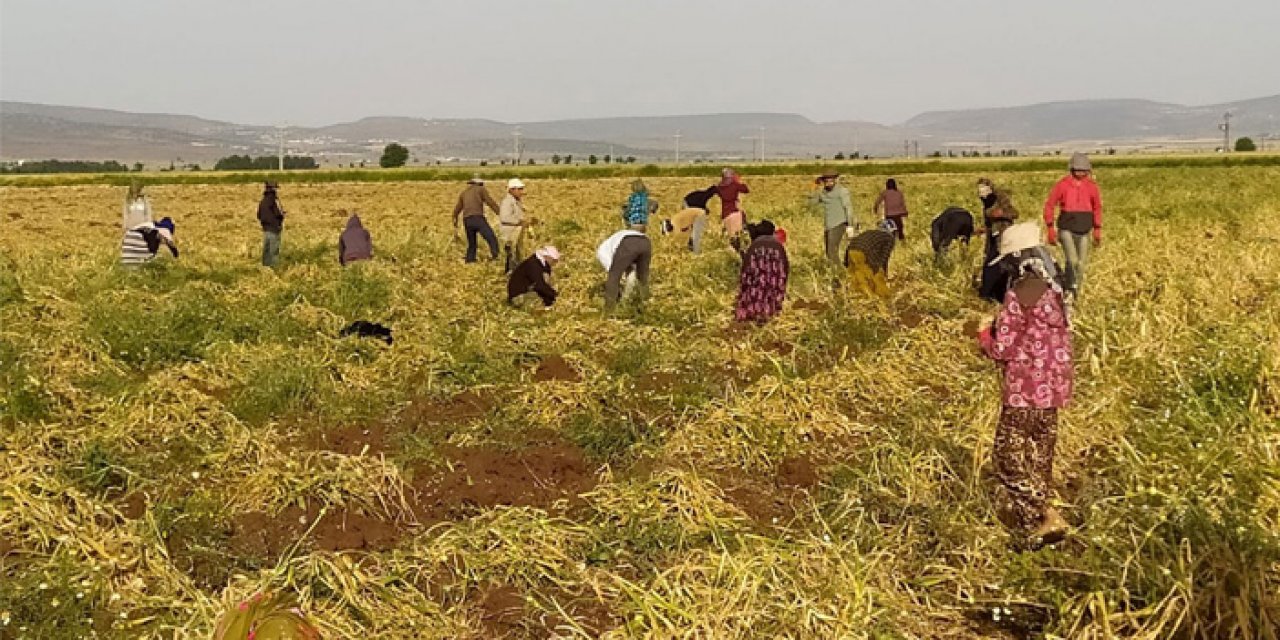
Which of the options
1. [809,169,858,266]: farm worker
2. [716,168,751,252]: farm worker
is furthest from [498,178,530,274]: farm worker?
[809,169,858,266]: farm worker

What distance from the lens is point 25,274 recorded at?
41.3 ft

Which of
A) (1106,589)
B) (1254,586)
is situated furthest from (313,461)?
(1254,586)

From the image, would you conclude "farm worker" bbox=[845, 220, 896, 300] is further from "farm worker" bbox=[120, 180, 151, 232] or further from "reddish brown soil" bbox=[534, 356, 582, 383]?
"farm worker" bbox=[120, 180, 151, 232]

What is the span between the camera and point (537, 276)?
35.2 feet

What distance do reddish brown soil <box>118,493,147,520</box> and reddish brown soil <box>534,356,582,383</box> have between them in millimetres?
2901

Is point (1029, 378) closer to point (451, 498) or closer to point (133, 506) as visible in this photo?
point (451, 498)

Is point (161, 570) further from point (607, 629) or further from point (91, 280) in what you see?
point (91, 280)

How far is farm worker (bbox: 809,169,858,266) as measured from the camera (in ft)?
41.5

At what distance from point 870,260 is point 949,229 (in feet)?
8.69

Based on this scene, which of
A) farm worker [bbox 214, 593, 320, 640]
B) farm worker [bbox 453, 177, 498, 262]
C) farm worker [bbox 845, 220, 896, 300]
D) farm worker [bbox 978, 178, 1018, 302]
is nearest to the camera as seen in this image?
farm worker [bbox 214, 593, 320, 640]

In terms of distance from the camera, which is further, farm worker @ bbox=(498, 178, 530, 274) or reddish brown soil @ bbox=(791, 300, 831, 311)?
farm worker @ bbox=(498, 178, 530, 274)

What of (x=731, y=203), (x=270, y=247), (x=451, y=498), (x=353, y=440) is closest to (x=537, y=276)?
(x=731, y=203)

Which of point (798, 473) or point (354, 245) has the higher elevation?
point (354, 245)

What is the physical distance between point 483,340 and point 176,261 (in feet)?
23.7
